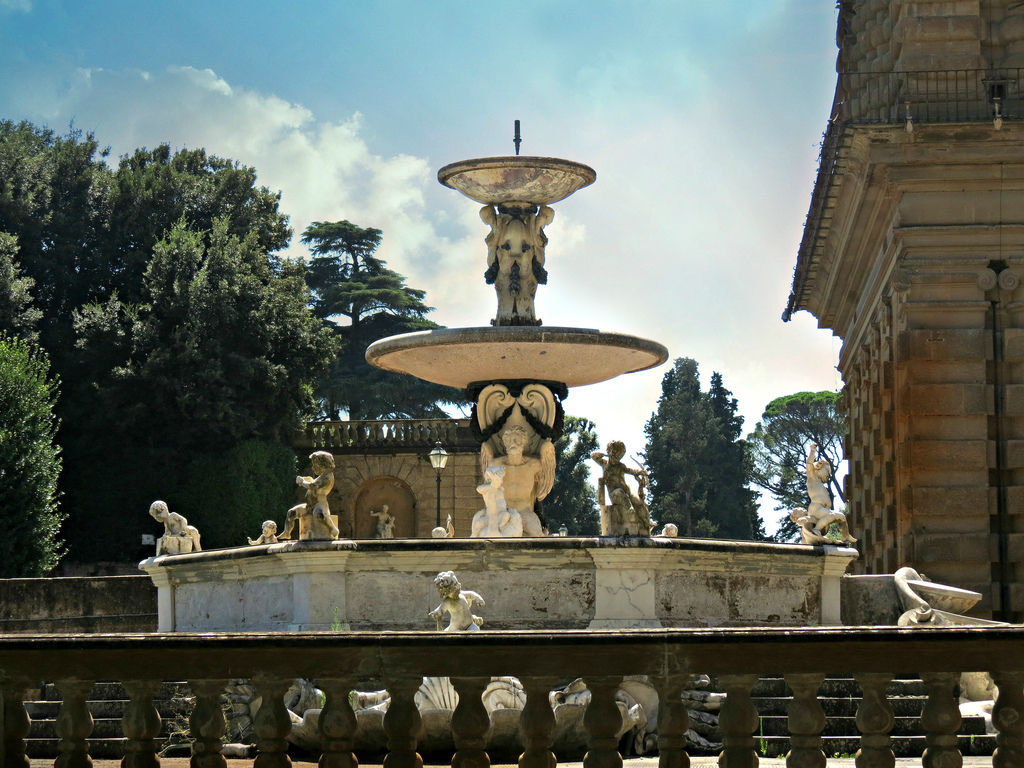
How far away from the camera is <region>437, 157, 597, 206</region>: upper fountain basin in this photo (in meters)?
15.8

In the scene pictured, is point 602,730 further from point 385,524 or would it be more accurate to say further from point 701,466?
point 701,466

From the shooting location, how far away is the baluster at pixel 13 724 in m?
5.46

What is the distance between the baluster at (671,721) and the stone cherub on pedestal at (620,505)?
592 centimetres

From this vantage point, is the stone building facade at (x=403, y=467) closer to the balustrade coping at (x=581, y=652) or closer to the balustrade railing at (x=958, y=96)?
the balustrade railing at (x=958, y=96)

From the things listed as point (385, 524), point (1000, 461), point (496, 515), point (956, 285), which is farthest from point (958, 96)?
point (385, 524)

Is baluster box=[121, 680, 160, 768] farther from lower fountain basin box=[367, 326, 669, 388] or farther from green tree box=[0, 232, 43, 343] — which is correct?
green tree box=[0, 232, 43, 343]

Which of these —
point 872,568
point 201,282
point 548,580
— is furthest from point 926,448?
point 201,282

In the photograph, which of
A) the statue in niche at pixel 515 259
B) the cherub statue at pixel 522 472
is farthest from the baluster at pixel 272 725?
the statue in niche at pixel 515 259

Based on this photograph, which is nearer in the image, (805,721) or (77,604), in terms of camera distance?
(805,721)

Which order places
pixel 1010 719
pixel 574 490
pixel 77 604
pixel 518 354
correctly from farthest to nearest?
pixel 574 490, pixel 77 604, pixel 518 354, pixel 1010 719

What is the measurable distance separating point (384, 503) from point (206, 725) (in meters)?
41.5

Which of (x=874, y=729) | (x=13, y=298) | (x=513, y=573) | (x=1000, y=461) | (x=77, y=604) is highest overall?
(x=13, y=298)

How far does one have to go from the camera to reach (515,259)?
16.3 m

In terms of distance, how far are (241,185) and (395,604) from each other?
1306 inches
